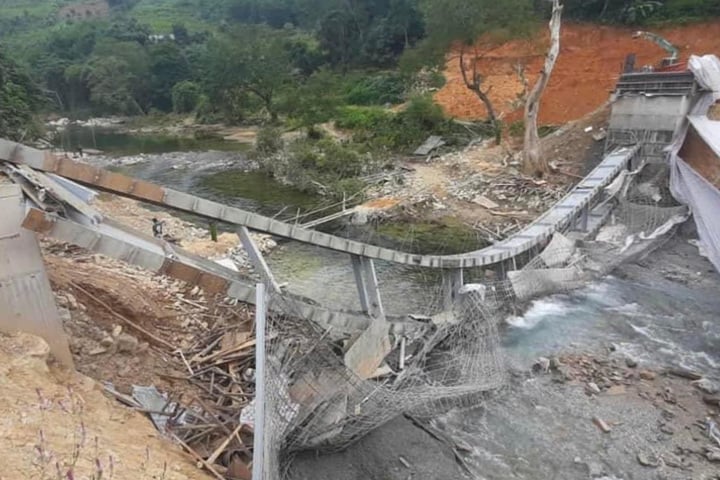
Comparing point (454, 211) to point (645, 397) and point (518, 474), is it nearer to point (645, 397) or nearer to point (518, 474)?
point (645, 397)

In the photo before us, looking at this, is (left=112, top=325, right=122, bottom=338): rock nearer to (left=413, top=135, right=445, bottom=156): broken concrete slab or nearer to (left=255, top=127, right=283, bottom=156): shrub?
(left=413, top=135, right=445, bottom=156): broken concrete slab

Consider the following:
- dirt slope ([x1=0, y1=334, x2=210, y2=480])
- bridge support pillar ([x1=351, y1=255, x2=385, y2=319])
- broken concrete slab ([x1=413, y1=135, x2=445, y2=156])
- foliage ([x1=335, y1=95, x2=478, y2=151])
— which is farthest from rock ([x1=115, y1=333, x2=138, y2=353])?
foliage ([x1=335, y1=95, x2=478, y2=151])

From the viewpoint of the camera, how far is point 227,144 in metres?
29.6

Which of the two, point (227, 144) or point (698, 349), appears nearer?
point (698, 349)

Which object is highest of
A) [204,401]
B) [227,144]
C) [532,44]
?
[532,44]

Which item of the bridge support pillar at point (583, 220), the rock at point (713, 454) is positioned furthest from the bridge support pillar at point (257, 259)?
the bridge support pillar at point (583, 220)

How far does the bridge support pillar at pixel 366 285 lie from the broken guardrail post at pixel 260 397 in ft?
7.11

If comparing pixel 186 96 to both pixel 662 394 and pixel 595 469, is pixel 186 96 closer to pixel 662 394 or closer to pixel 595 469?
pixel 662 394

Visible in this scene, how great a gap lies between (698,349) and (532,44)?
1522cm

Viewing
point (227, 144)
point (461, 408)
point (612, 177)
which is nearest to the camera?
point (461, 408)

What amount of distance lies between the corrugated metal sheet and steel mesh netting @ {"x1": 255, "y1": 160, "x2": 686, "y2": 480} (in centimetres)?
175

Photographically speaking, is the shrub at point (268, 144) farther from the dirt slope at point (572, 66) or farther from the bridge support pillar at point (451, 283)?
the bridge support pillar at point (451, 283)

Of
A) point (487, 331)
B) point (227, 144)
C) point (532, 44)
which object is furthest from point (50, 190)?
point (227, 144)

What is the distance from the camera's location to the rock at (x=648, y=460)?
5978mm
